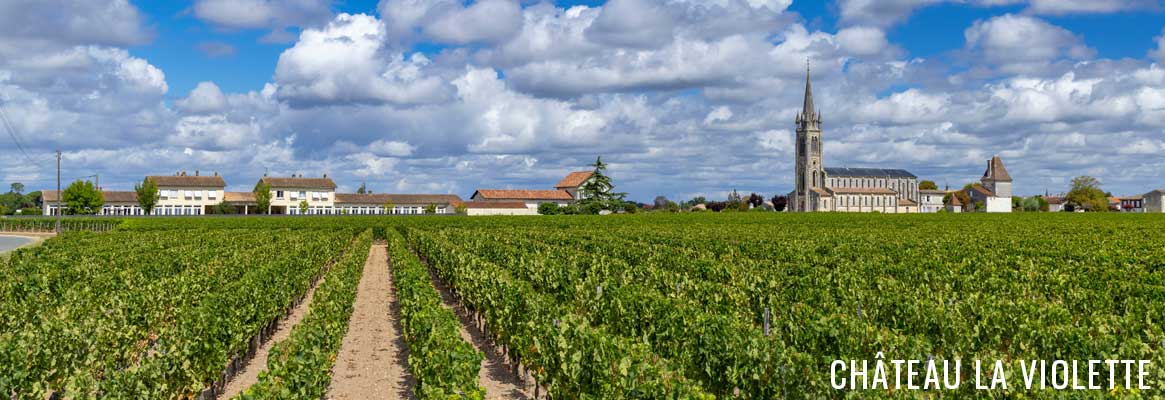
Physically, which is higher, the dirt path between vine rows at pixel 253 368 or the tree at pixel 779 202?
the tree at pixel 779 202

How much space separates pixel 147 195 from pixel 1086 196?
150 m

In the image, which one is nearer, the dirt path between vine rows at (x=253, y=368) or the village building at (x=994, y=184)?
the dirt path between vine rows at (x=253, y=368)

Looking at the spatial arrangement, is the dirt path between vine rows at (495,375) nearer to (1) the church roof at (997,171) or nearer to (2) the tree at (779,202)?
(2) the tree at (779,202)

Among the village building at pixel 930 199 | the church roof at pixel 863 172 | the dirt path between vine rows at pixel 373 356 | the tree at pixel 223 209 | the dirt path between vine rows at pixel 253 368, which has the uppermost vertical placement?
the church roof at pixel 863 172

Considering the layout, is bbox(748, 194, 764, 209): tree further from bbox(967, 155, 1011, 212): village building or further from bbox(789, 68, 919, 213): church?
bbox(967, 155, 1011, 212): village building

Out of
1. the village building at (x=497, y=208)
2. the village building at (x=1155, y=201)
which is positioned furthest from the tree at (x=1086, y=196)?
the village building at (x=497, y=208)

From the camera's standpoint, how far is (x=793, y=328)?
1262 cm

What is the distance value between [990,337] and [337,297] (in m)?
12.4

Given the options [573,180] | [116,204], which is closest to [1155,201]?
[573,180]

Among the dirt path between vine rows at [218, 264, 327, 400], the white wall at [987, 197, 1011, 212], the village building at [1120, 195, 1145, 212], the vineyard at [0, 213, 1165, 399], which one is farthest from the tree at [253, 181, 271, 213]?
the village building at [1120, 195, 1145, 212]

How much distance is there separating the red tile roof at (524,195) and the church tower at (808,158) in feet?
170

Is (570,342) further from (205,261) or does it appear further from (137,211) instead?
(137,211)

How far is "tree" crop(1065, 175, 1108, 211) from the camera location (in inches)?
5640

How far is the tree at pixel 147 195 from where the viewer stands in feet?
341
